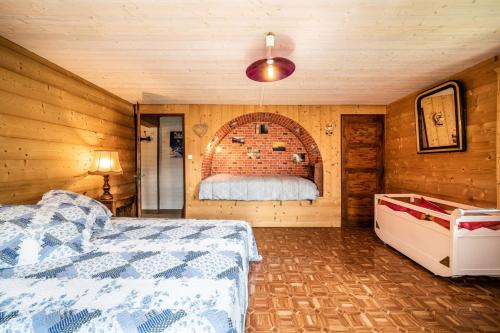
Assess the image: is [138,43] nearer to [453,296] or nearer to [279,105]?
[279,105]

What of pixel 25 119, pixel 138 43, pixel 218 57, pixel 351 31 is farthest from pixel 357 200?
pixel 25 119

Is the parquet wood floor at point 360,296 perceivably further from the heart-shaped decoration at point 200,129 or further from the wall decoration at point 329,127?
the heart-shaped decoration at point 200,129

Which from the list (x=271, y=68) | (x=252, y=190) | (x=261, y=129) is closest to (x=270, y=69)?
(x=271, y=68)

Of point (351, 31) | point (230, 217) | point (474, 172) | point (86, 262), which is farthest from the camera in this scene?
point (230, 217)

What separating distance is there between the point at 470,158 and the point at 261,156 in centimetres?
354

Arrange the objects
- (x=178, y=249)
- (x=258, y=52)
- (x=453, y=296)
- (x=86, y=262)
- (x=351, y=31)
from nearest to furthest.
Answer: (x=86, y=262) → (x=178, y=249) → (x=351, y=31) → (x=453, y=296) → (x=258, y=52)

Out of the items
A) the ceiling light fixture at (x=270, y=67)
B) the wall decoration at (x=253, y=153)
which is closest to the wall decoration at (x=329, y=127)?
the wall decoration at (x=253, y=153)

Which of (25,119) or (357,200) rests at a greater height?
(25,119)

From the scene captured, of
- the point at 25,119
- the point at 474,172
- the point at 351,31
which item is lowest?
the point at 474,172

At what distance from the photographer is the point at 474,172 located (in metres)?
2.73

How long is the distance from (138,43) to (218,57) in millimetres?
762

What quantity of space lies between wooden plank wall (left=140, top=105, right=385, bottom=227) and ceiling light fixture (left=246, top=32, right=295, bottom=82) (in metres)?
2.40

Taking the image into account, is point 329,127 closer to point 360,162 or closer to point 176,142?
point 360,162

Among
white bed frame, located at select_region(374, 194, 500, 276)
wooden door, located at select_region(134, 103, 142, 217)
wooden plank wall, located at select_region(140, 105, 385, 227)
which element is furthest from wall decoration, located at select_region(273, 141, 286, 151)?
white bed frame, located at select_region(374, 194, 500, 276)
